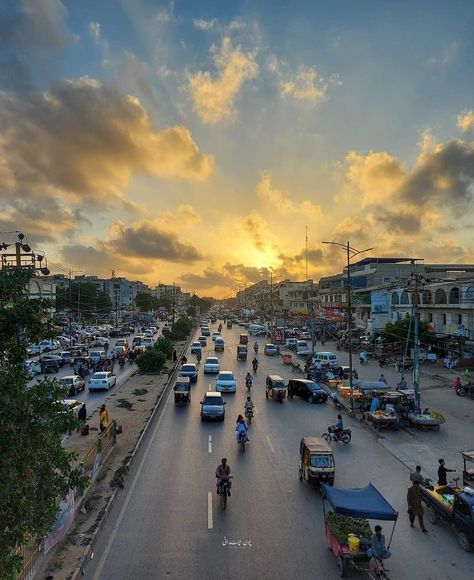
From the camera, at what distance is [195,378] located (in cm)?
3766

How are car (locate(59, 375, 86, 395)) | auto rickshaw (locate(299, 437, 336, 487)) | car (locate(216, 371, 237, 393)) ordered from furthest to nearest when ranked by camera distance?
1. car (locate(216, 371, 237, 393))
2. car (locate(59, 375, 86, 395))
3. auto rickshaw (locate(299, 437, 336, 487))

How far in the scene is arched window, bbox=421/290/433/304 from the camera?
53.1 metres

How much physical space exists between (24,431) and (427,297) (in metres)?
54.3

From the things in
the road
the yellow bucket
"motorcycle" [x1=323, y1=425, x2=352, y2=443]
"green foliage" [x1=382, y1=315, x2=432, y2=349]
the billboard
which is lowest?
the road

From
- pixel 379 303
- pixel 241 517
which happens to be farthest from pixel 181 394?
pixel 379 303

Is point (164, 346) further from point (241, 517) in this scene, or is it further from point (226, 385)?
point (241, 517)

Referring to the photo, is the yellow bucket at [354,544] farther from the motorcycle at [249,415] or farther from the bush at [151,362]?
the bush at [151,362]

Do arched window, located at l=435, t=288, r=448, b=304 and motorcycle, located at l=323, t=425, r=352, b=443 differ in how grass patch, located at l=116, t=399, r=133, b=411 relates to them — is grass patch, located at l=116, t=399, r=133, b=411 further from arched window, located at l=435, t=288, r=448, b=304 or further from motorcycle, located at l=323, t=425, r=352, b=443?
arched window, located at l=435, t=288, r=448, b=304

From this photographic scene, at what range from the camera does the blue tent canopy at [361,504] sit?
1068cm

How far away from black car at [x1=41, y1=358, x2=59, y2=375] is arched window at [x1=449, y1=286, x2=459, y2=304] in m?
41.2

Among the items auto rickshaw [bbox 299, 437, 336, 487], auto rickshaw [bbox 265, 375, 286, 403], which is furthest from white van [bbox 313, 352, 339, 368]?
auto rickshaw [bbox 299, 437, 336, 487]

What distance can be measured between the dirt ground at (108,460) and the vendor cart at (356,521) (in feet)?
20.3

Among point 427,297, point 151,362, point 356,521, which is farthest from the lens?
point 427,297

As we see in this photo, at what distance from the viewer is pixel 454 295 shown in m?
48.1
